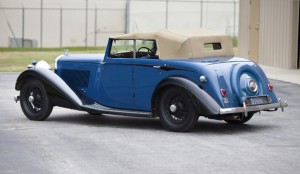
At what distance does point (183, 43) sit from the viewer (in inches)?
534

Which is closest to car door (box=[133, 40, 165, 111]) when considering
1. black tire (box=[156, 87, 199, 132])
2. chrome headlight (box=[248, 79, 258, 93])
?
black tire (box=[156, 87, 199, 132])

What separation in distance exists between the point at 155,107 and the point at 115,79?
3.07ft

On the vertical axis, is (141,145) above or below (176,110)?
below

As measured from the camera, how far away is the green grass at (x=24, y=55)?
32.7m

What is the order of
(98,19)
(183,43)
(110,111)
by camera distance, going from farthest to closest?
1. (98,19)
2. (110,111)
3. (183,43)

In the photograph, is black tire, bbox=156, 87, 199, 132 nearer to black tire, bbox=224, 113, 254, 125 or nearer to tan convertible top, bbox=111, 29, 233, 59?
tan convertible top, bbox=111, 29, 233, 59

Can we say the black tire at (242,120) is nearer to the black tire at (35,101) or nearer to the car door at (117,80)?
the car door at (117,80)

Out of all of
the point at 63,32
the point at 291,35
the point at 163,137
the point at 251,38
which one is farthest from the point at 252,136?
the point at 63,32

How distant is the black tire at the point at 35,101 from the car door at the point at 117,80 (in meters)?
0.93

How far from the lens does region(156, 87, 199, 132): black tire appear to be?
41.9 feet

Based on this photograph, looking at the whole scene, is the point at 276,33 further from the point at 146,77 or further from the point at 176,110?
the point at 176,110

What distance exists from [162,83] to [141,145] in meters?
1.66

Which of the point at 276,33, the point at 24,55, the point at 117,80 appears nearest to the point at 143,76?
the point at 117,80

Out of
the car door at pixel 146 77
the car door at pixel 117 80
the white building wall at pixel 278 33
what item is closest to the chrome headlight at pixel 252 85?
the car door at pixel 146 77
